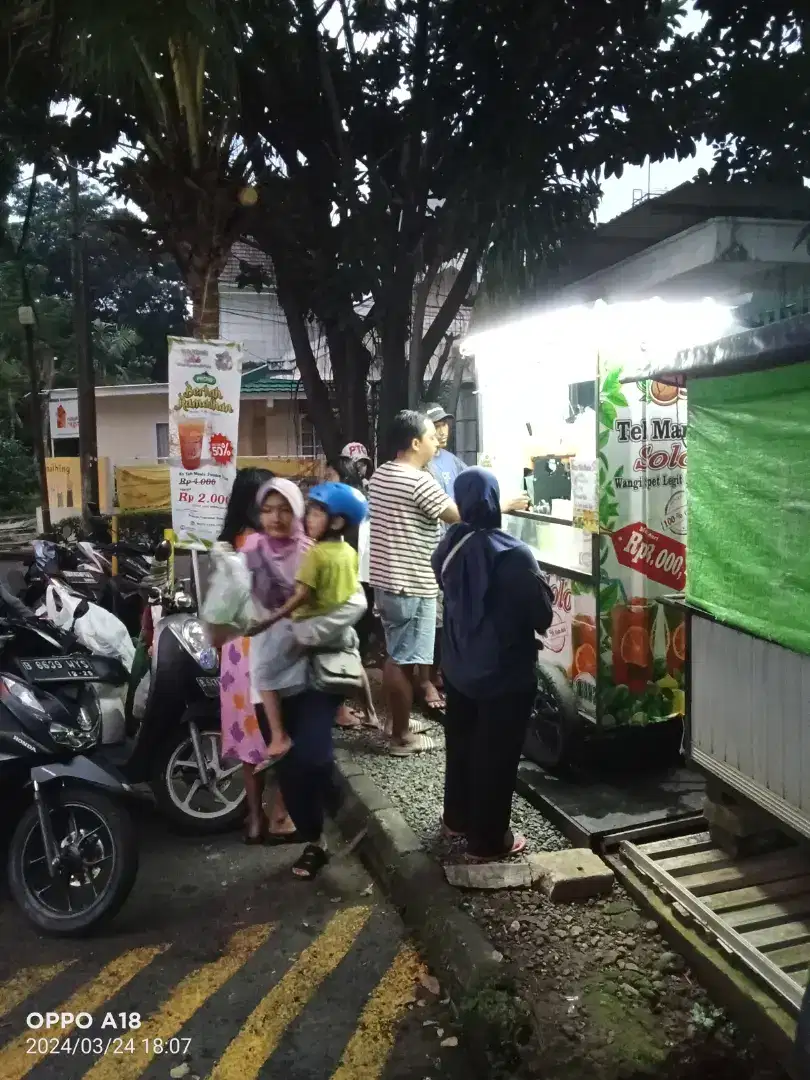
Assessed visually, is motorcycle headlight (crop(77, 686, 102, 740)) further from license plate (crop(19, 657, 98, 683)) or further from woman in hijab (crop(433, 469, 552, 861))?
woman in hijab (crop(433, 469, 552, 861))

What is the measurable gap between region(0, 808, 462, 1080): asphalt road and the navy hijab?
4.45ft

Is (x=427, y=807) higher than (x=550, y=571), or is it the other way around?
(x=550, y=571)

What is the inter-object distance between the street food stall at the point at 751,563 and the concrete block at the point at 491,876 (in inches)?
36.0

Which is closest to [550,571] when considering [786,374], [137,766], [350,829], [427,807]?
[427,807]

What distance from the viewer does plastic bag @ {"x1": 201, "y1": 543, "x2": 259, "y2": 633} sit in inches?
160

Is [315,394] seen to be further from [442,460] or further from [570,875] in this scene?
[570,875]

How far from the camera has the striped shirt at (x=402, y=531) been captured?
5.41 meters

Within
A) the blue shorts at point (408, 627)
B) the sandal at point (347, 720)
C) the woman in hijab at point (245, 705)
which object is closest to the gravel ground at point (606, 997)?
the woman in hijab at point (245, 705)

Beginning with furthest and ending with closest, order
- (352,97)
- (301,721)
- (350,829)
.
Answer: (352,97)
(350,829)
(301,721)

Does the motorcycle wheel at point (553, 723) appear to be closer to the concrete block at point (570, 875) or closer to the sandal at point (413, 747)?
the sandal at point (413, 747)

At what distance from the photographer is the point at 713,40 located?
273 inches

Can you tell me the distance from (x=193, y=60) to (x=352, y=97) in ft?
7.01

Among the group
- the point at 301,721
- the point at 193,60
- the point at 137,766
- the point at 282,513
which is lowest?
the point at 137,766

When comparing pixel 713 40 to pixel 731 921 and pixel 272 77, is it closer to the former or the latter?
pixel 272 77
